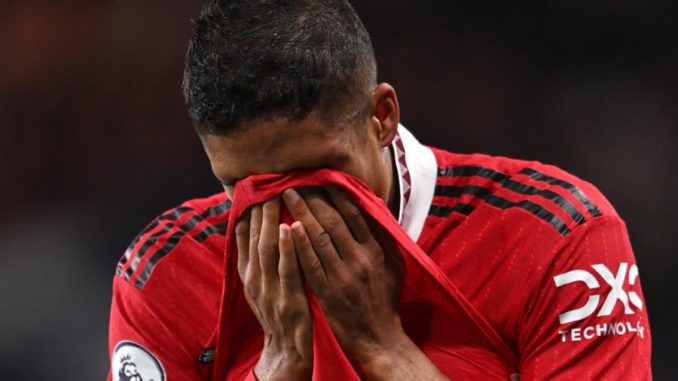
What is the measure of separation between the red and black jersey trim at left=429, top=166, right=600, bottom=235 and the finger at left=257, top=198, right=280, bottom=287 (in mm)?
307

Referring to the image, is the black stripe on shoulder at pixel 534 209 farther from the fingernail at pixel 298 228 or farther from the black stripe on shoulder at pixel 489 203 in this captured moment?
the fingernail at pixel 298 228

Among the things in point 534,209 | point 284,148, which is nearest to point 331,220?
point 284,148

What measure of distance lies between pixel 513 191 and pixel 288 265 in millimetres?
396

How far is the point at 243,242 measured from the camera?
1470 millimetres

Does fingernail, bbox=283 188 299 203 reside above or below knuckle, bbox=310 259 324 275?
above

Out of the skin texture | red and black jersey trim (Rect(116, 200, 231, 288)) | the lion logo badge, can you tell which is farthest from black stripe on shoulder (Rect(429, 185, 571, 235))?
the lion logo badge

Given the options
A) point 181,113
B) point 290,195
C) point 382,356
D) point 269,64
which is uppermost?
point 269,64

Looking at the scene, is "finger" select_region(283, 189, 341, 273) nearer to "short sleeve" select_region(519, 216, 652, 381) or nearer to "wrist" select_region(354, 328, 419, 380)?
"wrist" select_region(354, 328, 419, 380)

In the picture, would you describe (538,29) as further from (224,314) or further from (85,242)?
(224,314)

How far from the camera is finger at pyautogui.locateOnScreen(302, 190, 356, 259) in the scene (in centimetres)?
141

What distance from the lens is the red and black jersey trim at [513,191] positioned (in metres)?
1.55

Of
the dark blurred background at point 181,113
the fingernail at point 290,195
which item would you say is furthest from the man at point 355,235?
the dark blurred background at point 181,113

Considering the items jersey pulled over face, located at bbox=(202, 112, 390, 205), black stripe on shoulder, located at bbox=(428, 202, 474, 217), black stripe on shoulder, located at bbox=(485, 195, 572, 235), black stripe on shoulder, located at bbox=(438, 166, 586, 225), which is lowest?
black stripe on shoulder, located at bbox=(428, 202, 474, 217)

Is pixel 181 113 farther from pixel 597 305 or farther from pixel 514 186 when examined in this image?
pixel 597 305
